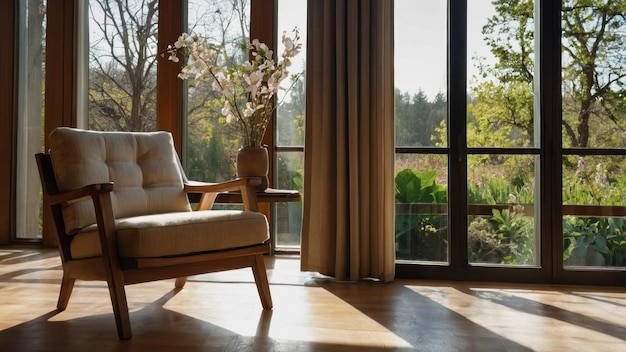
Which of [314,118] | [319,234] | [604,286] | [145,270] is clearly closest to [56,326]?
[145,270]

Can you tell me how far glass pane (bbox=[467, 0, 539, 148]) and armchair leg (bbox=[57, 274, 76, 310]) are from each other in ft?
7.40

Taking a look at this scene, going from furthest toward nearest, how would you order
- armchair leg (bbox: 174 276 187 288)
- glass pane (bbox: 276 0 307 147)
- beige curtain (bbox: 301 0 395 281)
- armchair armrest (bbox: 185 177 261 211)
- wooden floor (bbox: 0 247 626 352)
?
1. glass pane (bbox: 276 0 307 147)
2. beige curtain (bbox: 301 0 395 281)
3. armchair leg (bbox: 174 276 187 288)
4. armchair armrest (bbox: 185 177 261 211)
5. wooden floor (bbox: 0 247 626 352)

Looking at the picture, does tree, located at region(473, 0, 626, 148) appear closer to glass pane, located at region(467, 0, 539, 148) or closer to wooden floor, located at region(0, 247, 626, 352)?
glass pane, located at region(467, 0, 539, 148)

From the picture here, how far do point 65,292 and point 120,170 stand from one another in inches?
22.9

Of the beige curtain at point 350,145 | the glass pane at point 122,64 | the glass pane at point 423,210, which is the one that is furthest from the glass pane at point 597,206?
the glass pane at point 122,64

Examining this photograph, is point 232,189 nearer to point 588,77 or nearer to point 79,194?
point 79,194

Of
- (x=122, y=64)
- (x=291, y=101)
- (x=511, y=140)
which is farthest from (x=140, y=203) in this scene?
(x=511, y=140)

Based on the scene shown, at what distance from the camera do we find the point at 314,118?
3320mm

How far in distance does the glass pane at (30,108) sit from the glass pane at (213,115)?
4.11 feet

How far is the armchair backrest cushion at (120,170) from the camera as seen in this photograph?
2393 mm

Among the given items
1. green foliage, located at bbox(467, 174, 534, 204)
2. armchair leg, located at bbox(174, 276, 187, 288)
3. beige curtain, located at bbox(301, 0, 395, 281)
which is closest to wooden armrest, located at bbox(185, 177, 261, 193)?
armchair leg, located at bbox(174, 276, 187, 288)

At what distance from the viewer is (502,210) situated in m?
3.36

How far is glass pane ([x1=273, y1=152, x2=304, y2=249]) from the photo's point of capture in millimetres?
3971

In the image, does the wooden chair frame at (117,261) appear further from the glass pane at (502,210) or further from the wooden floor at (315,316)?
the glass pane at (502,210)
